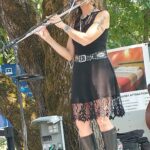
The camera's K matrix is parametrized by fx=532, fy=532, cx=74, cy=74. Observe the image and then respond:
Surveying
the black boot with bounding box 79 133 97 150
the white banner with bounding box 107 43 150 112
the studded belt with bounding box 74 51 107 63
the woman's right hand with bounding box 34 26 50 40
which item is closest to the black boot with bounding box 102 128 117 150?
the black boot with bounding box 79 133 97 150

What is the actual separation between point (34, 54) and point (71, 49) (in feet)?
5.12

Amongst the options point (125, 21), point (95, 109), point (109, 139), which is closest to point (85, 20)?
point (95, 109)

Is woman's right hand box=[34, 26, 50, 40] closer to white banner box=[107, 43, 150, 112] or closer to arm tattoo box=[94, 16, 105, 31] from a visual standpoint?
arm tattoo box=[94, 16, 105, 31]

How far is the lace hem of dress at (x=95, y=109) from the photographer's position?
3.73 m

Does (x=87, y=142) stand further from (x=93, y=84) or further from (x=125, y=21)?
(x=125, y=21)

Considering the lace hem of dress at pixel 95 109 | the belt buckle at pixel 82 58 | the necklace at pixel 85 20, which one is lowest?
the lace hem of dress at pixel 95 109

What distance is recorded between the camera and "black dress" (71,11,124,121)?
3.73 meters

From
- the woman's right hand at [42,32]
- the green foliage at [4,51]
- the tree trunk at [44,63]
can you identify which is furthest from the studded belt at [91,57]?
the tree trunk at [44,63]

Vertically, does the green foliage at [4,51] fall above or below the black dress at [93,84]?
above

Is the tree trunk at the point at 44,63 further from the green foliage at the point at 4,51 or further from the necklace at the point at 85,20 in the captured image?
the necklace at the point at 85,20

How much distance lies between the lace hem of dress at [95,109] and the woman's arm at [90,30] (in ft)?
1.45

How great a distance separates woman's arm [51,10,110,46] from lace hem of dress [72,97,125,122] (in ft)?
1.45

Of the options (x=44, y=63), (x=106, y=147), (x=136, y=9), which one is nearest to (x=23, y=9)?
(x=44, y=63)

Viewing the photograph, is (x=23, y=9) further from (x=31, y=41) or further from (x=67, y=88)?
(x=67, y=88)
